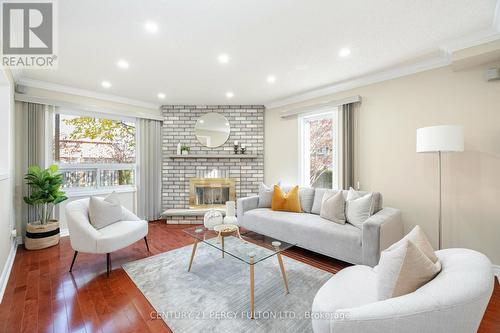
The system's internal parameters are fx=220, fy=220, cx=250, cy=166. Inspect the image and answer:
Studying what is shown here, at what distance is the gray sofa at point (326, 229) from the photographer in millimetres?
2250

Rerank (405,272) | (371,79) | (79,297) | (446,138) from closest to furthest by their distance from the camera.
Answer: (405,272) → (79,297) → (446,138) → (371,79)

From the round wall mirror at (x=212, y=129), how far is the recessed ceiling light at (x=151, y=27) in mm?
2608

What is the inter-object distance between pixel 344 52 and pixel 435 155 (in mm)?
1699

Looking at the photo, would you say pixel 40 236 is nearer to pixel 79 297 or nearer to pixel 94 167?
pixel 94 167

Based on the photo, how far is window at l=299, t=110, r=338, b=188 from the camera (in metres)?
3.77

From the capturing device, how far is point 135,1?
5.61 feet

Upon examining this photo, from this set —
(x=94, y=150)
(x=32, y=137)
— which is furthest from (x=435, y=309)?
(x=94, y=150)

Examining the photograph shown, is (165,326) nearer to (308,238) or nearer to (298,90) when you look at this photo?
(308,238)

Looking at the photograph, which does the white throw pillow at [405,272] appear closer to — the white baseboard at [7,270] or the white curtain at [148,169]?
the white baseboard at [7,270]

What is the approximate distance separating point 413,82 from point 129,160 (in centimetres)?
496

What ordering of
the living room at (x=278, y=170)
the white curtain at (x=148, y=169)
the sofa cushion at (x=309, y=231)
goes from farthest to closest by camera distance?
the white curtain at (x=148, y=169) → the sofa cushion at (x=309, y=231) → the living room at (x=278, y=170)

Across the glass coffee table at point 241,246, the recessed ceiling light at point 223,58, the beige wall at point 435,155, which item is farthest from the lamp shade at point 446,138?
the recessed ceiling light at point 223,58

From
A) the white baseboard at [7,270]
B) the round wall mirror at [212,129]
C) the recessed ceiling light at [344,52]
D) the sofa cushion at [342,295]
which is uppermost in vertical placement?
the recessed ceiling light at [344,52]

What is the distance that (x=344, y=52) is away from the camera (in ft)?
8.30
